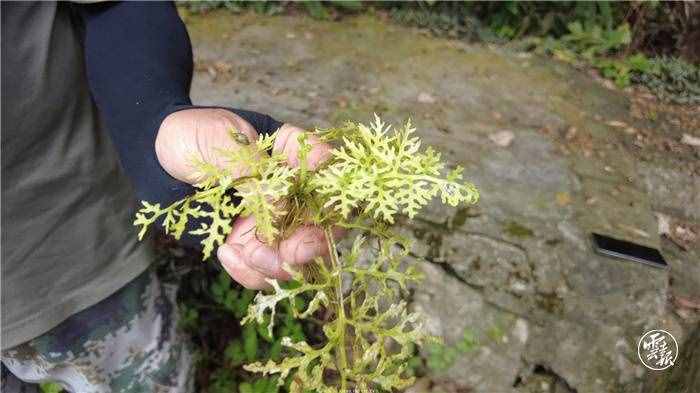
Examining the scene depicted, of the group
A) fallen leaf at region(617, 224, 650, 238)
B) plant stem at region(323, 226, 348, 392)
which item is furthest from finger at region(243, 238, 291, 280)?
fallen leaf at region(617, 224, 650, 238)

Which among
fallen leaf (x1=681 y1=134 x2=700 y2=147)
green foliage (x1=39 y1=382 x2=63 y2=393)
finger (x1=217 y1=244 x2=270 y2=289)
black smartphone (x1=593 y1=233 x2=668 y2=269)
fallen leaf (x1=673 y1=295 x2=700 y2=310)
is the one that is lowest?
green foliage (x1=39 y1=382 x2=63 y2=393)

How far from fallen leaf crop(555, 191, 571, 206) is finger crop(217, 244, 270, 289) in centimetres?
167

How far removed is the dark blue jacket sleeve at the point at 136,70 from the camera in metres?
1.26

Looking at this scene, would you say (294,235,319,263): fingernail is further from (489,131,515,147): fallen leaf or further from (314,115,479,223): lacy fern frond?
(489,131,515,147): fallen leaf

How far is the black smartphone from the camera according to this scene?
197cm

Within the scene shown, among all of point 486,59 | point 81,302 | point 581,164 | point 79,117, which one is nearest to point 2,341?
point 81,302

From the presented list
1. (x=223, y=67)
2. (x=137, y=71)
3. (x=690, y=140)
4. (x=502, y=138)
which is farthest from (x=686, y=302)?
(x=223, y=67)

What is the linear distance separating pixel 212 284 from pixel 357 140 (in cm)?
184

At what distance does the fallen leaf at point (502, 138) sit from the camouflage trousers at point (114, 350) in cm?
178

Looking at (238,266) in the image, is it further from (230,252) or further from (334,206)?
(334,206)

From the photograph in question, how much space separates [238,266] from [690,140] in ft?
5.53

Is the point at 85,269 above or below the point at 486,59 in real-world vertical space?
above

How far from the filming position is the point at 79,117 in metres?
1.55

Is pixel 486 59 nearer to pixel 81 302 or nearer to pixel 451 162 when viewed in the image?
pixel 451 162
